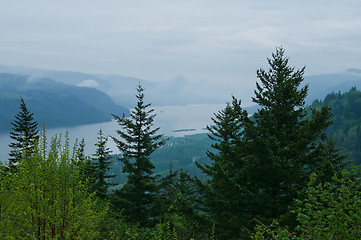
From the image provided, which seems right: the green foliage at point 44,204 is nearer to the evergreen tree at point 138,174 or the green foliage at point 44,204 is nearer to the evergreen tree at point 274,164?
the evergreen tree at point 274,164

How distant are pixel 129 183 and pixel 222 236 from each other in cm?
1166

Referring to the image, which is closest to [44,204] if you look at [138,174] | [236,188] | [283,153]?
[236,188]

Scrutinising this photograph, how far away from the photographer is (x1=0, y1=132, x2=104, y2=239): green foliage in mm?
10156

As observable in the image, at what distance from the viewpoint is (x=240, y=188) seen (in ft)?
50.6

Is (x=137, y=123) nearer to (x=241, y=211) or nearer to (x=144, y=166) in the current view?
(x=144, y=166)

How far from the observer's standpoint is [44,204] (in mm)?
10258

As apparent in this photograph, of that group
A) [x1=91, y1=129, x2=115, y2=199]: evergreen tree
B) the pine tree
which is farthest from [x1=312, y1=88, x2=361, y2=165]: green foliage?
the pine tree

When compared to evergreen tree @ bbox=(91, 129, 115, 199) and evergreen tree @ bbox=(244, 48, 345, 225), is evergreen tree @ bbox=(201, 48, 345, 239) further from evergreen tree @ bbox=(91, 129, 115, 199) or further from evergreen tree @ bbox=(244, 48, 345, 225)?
evergreen tree @ bbox=(91, 129, 115, 199)

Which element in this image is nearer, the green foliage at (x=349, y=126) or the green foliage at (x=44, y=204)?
the green foliage at (x=44, y=204)

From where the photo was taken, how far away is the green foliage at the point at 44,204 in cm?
1016

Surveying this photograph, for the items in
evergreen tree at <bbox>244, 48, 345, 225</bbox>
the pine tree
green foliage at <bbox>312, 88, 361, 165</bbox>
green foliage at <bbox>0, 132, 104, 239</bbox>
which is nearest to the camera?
green foliage at <bbox>0, 132, 104, 239</bbox>

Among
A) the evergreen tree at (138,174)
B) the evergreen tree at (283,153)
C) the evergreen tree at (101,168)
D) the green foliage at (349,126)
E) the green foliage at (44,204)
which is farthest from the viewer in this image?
the green foliage at (349,126)

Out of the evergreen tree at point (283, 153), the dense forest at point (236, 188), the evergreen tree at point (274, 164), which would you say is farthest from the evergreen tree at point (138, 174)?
the evergreen tree at point (283, 153)

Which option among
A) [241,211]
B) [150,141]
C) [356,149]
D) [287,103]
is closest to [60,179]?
[241,211]
